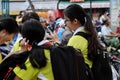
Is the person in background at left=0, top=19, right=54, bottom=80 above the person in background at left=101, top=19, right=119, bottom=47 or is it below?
above

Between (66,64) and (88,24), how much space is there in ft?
4.31

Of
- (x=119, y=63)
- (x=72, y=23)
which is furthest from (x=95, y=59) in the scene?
(x=119, y=63)

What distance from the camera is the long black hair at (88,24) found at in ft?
15.8

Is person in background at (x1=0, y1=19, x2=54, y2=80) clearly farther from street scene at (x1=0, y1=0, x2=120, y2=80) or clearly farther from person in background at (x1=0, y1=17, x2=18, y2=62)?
person in background at (x1=0, y1=17, x2=18, y2=62)

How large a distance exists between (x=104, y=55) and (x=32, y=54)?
1465 mm

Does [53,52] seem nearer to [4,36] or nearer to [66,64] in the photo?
[66,64]

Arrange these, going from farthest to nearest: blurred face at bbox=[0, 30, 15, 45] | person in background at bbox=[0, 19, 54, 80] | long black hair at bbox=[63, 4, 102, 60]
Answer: long black hair at bbox=[63, 4, 102, 60] → blurred face at bbox=[0, 30, 15, 45] → person in background at bbox=[0, 19, 54, 80]

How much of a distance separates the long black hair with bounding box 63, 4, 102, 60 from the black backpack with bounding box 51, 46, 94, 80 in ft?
3.09

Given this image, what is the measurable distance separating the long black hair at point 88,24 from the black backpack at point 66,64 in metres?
0.94

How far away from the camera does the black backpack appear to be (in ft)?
12.1

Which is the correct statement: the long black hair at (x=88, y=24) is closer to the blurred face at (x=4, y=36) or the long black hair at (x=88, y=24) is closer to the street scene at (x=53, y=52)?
the street scene at (x=53, y=52)

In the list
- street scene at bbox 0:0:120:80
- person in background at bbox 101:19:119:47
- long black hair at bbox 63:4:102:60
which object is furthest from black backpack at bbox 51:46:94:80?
person in background at bbox 101:19:119:47

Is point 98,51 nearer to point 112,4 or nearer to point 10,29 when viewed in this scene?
point 10,29

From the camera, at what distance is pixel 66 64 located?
3736 mm
